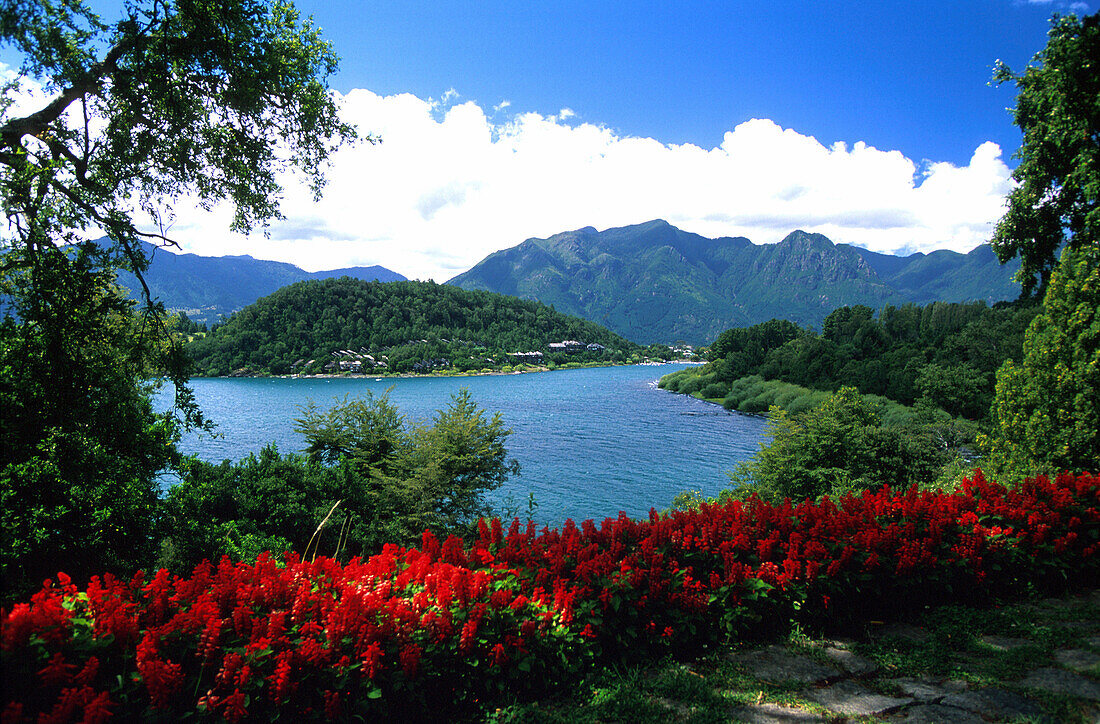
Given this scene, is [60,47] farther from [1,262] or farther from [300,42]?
[300,42]

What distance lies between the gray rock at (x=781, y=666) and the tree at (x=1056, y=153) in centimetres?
926

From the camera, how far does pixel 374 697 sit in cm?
285

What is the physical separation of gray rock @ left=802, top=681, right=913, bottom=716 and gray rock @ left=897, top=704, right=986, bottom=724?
0.26 ft

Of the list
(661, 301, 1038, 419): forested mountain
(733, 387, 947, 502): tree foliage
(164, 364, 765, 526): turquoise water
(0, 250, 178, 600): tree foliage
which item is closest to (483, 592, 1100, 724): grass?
(0, 250, 178, 600): tree foliage

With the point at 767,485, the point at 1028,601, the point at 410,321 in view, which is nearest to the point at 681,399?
the point at 767,485

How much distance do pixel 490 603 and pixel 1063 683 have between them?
3.71 meters

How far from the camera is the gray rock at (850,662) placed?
3736mm

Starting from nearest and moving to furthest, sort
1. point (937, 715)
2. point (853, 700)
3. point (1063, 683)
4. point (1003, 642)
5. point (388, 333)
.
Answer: point (937, 715) → point (853, 700) → point (1063, 683) → point (1003, 642) → point (388, 333)

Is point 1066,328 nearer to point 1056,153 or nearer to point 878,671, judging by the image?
point 1056,153

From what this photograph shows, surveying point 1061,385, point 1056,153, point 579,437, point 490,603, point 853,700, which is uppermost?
point 1056,153

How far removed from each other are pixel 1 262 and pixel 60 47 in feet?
7.19

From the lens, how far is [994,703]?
3.25 m

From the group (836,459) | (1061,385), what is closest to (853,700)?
(1061,385)

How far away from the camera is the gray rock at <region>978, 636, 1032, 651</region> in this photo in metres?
4.00
